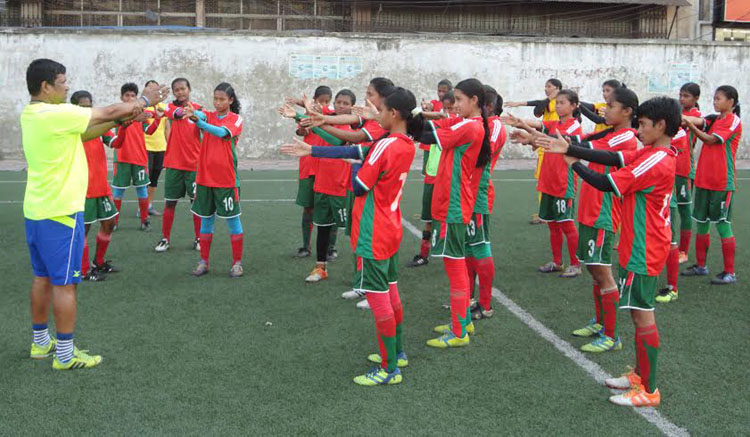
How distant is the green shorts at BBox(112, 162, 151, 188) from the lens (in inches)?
384

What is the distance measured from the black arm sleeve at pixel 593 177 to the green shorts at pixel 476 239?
6.15 ft

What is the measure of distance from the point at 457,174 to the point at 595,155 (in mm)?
1393

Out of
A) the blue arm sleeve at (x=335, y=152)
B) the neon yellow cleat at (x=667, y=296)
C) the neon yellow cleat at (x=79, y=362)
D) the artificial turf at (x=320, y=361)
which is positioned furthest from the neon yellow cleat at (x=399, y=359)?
the neon yellow cleat at (x=667, y=296)

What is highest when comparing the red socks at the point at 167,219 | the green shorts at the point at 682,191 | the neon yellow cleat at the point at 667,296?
the green shorts at the point at 682,191

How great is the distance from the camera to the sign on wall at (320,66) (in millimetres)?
19484

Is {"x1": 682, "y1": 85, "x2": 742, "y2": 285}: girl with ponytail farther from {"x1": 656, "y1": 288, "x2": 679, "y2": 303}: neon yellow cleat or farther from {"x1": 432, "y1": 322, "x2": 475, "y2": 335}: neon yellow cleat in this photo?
{"x1": 432, "y1": 322, "x2": 475, "y2": 335}: neon yellow cleat

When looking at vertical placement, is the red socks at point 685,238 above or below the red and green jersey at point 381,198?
below

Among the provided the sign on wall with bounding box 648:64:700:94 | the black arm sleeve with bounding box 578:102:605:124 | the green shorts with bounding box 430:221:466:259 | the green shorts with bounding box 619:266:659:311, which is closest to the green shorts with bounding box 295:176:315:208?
the green shorts with bounding box 430:221:466:259

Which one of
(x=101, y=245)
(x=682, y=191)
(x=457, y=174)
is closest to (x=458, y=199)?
(x=457, y=174)

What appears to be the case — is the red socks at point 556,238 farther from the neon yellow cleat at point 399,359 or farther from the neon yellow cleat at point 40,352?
the neon yellow cleat at point 40,352

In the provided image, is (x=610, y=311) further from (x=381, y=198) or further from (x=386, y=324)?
(x=381, y=198)

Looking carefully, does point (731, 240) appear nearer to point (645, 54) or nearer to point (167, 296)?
point (167, 296)

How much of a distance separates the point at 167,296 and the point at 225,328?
1.21 m

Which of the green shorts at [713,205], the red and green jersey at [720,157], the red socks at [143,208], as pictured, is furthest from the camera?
the red socks at [143,208]
